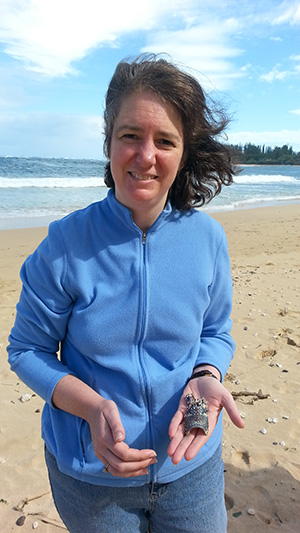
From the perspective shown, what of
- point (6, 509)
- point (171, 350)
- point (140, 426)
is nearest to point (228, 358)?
point (171, 350)

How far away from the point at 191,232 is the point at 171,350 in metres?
0.51

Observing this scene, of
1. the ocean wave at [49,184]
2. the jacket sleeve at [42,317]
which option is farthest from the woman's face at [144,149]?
the ocean wave at [49,184]

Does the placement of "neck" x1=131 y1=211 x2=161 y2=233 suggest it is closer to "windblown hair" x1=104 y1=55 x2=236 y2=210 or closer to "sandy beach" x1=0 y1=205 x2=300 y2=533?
"windblown hair" x1=104 y1=55 x2=236 y2=210

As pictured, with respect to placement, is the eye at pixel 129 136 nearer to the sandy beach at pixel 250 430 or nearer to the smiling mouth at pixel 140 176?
the smiling mouth at pixel 140 176

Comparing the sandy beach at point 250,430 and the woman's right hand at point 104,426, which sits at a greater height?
the woman's right hand at point 104,426

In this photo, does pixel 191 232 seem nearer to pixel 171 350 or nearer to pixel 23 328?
pixel 171 350

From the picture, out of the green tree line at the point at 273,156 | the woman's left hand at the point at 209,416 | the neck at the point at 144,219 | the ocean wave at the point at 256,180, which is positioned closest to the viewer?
the woman's left hand at the point at 209,416

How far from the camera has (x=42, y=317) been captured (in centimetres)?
162

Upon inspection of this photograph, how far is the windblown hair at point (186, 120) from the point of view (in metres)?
1.67

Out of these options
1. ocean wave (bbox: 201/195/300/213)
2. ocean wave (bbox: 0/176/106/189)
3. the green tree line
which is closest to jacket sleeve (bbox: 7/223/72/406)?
ocean wave (bbox: 201/195/300/213)

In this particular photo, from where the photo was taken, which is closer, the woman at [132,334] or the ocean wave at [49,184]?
the woman at [132,334]

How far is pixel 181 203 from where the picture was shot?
1935 mm

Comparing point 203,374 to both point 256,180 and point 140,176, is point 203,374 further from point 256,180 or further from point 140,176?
point 256,180

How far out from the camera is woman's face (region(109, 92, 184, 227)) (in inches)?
64.6
